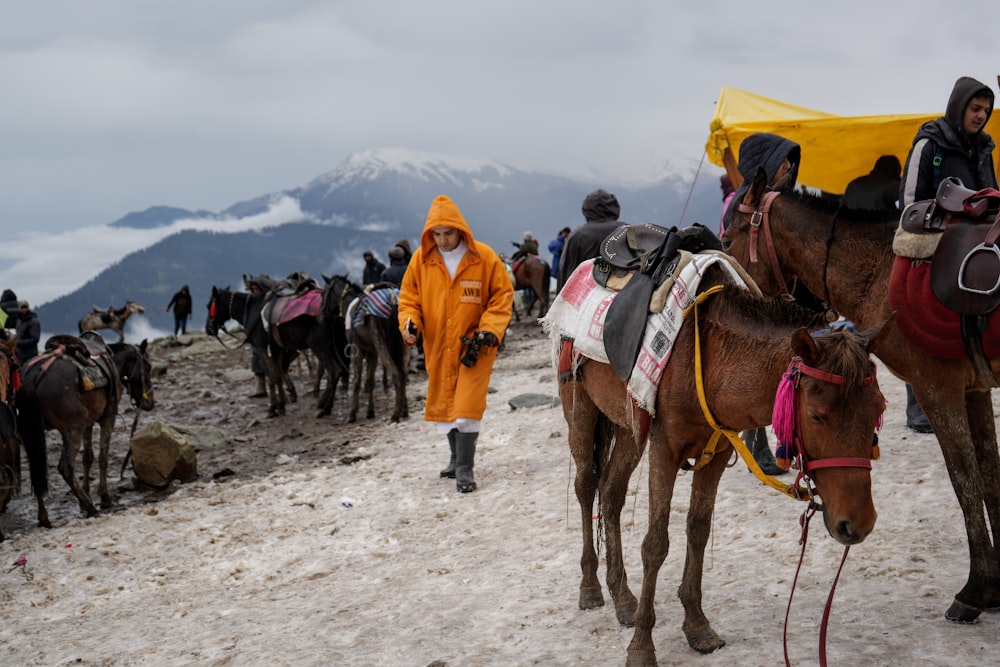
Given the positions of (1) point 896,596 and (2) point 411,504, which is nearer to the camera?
(1) point 896,596

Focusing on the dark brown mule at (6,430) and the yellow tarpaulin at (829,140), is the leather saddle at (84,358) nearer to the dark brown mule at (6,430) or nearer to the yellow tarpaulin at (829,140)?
the dark brown mule at (6,430)

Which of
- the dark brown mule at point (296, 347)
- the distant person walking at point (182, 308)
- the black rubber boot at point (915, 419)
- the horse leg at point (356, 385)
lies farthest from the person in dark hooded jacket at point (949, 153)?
the distant person walking at point (182, 308)

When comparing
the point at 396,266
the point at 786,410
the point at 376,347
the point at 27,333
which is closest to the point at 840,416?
the point at 786,410

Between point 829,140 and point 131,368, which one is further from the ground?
point 829,140

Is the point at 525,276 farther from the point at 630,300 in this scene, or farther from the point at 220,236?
the point at 220,236

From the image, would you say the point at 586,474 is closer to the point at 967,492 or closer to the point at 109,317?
the point at 967,492

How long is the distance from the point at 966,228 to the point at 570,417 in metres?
2.13

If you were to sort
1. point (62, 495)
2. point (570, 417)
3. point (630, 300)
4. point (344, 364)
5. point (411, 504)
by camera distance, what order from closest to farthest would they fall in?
point (630, 300)
point (570, 417)
point (411, 504)
point (62, 495)
point (344, 364)

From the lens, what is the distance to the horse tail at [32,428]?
27.6ft

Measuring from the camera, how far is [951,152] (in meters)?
4.37

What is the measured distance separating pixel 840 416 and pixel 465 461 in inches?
192

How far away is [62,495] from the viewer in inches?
378

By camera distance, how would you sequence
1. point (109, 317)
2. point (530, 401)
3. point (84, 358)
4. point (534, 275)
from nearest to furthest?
point (84, 358), point (530, 401), point (534, 275), point (109, 317)

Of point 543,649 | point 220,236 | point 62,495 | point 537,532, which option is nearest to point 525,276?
point 62,495
